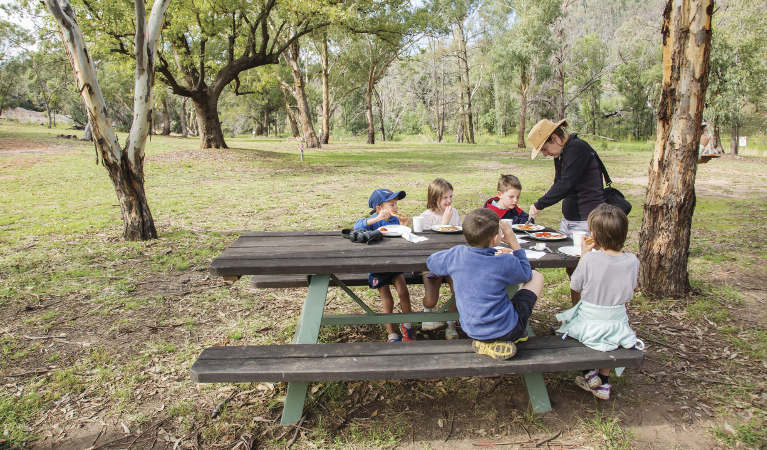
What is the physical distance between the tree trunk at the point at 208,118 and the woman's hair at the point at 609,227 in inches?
686

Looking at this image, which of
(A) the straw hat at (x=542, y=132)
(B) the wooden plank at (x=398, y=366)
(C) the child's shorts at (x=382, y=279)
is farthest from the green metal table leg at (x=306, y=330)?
(A) the straw hat at (x=542, y=132)

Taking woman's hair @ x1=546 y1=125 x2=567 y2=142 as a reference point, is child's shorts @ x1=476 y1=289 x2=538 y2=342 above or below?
below

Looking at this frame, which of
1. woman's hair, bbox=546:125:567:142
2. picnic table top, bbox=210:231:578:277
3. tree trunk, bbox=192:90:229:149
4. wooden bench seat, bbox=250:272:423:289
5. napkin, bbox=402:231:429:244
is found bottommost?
wooden bench seat, bbox=250:272:423:289

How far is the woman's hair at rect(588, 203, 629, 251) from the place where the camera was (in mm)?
2840

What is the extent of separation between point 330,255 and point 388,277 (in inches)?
26.4

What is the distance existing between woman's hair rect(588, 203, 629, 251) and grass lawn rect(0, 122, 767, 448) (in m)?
1.05

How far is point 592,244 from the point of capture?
125 inches

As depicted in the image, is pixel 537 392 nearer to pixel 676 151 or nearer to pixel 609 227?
pixel 609 227

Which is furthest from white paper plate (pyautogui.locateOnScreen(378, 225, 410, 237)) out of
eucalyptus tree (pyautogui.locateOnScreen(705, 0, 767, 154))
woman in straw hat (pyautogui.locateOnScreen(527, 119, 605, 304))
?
eucalyptus tree (pyautogui.locateOnScreen(705, 0, 767, 154))

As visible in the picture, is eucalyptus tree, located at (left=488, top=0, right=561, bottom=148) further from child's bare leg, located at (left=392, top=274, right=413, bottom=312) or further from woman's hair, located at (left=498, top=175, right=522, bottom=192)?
child's bare leg, located at (left=392, top=274, right=413, bottom=312)

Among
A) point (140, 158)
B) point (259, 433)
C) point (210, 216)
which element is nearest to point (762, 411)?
point (259, 433)

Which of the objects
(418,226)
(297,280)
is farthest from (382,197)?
(297,280)

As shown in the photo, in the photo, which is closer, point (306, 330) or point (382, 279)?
point (306, 330)

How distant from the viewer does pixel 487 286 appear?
2.64 meters
